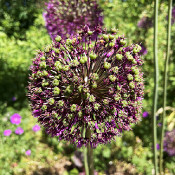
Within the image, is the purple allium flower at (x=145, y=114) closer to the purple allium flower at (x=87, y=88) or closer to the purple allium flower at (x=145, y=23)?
the purple allium flower at (x=145, y=23)

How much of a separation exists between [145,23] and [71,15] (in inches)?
84.3

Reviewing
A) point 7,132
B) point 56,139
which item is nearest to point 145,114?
point 56,139

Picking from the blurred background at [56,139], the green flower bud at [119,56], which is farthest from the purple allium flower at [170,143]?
the green flower bud at [119,56]

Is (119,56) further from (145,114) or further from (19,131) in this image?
(19,131)

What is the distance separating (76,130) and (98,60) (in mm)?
664

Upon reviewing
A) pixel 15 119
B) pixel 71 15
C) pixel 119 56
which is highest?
pixel 71 15

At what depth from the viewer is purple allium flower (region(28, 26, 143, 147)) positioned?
150cm

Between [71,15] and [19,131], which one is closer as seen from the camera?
[71,15]

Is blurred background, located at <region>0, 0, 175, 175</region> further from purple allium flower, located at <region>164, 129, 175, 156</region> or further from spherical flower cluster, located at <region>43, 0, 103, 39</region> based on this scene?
spherical flower cluster, located at <region>43, 0, 103, 39</region>

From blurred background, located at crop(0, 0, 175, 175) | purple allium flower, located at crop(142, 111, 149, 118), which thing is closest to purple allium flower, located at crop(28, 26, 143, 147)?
blurred background, located at crop(0, 0, 175, 175)

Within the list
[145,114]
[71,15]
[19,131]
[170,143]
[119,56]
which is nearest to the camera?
[119,56]

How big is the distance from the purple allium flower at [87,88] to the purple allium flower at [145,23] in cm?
281

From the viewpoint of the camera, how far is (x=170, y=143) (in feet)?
12.2

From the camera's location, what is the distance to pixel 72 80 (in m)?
1.51
